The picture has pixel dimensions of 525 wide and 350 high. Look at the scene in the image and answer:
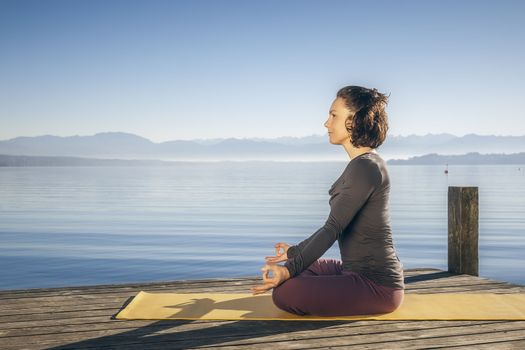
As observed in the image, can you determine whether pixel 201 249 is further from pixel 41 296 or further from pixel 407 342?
pixel 407 342

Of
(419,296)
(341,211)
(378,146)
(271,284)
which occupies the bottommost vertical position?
(419,296)

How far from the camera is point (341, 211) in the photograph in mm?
4652

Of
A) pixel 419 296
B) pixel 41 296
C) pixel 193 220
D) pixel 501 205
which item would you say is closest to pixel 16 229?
pixel 193 220

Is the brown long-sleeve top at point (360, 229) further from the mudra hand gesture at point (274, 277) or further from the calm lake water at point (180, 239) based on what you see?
the calm lake water at point (180, 239)

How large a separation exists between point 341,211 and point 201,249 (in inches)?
678

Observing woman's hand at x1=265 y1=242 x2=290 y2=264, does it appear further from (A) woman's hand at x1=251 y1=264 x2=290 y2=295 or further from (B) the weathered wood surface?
(B) the weathered wood surface

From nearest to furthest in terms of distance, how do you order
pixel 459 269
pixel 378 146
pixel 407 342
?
1. pixel 407 342
2. pixel 378 146
3. pixel 459 269

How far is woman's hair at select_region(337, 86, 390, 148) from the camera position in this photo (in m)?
4.74

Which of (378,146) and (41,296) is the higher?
(378,146)

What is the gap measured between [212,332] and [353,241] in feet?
4.61

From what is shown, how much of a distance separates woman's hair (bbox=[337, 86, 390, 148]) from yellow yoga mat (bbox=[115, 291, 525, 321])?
5.26 feet

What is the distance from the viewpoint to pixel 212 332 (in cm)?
471

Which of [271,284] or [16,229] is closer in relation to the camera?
[271,284]

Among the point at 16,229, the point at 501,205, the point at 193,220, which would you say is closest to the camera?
the point at 16,229
